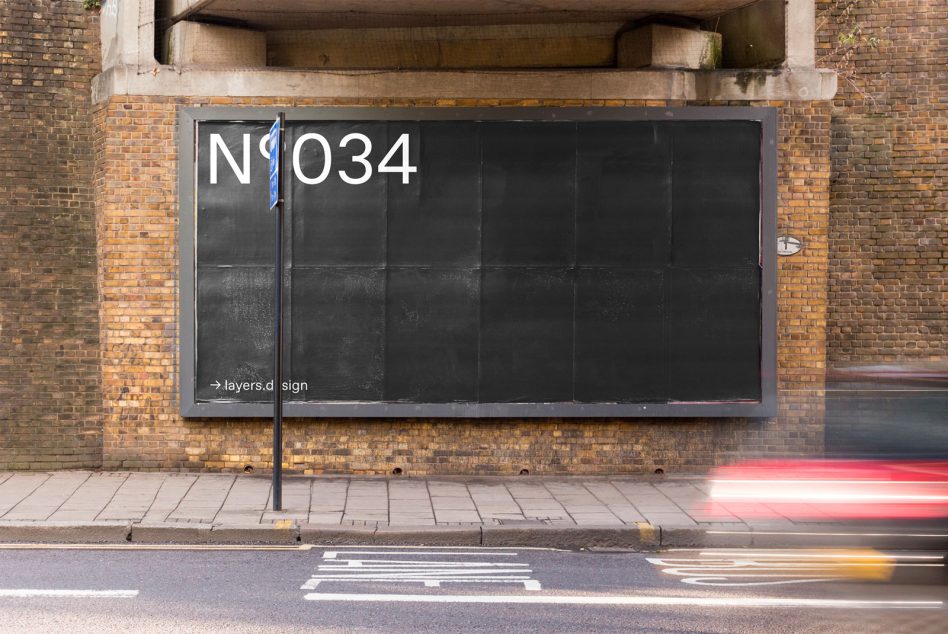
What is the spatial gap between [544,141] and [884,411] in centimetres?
608

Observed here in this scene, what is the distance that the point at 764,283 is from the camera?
12.2 metres

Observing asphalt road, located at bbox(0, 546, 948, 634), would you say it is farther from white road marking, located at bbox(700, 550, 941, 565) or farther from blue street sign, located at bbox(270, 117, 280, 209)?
blue street sign, located at bbox(270, 117, 280, 209)

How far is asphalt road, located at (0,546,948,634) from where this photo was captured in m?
6.70

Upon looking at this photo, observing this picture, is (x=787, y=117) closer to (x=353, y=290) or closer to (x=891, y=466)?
(x=353, y=290)

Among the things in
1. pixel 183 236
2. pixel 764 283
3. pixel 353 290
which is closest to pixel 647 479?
pixel 764 283

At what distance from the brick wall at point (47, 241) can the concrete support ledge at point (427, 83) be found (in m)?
0.71

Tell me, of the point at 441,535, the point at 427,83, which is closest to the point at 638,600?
the point at 441,535

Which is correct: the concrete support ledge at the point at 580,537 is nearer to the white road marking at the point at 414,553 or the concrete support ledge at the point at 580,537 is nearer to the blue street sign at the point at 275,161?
the white road marking at the point at 414,553

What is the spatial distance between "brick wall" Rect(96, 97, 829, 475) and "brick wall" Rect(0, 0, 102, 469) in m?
→ 0.38

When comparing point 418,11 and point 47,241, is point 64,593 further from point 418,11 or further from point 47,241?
point 418,11

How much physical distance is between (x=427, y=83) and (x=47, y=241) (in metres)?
4.89

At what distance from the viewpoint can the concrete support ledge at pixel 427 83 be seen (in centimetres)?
1199

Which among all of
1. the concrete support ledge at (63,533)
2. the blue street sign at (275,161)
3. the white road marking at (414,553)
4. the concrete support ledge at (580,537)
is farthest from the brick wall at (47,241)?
the concrete support ledge at (580,537)

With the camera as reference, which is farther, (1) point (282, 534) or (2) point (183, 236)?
(2) point (183, 236)
